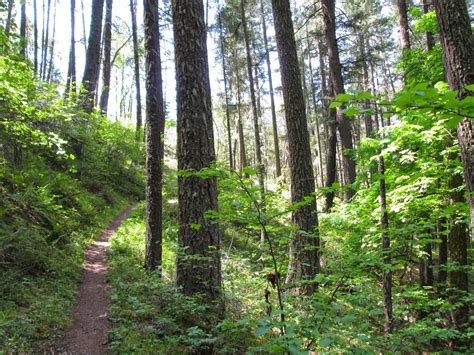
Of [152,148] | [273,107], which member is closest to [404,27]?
[152,148]

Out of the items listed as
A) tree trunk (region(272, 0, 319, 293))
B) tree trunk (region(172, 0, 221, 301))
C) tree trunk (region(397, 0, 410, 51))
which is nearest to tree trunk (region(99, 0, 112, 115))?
tree trunk (region(272, 0, 319, 293))

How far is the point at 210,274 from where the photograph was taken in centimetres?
477

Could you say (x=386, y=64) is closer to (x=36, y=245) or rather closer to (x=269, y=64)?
(x=269, y=64)

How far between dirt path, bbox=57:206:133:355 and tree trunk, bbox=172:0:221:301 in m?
1.35

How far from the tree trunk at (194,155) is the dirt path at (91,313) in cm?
135

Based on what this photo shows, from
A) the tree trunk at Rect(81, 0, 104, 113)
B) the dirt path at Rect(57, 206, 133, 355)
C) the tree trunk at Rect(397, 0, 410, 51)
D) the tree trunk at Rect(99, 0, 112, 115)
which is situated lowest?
the dirt path at Rect(57, 206, 133, 355)

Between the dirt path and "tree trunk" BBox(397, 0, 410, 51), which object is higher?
"tree trunk" BBox(397, 0, 410, 51)

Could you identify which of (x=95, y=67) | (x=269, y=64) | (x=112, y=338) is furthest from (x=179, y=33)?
(x=269, y=64)

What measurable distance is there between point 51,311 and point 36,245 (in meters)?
2.22

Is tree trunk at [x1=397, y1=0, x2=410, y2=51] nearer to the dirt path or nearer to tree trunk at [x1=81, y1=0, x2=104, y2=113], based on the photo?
the dirt path

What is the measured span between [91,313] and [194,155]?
3.20m

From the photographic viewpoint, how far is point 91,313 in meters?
5.37

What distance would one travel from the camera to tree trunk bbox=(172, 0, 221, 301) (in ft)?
15.5

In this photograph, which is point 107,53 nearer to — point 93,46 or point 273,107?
point 93,46
